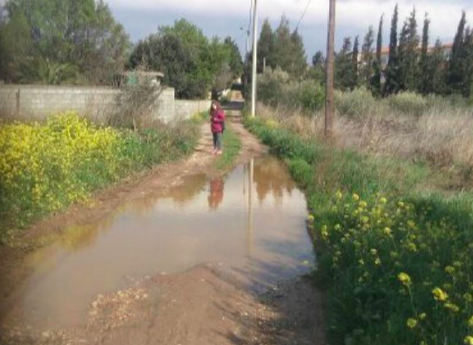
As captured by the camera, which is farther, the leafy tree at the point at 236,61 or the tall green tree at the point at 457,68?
the leafy tree at the point at 236,61

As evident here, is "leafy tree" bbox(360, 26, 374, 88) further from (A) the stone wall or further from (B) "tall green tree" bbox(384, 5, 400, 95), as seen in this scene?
(A) the stone wall

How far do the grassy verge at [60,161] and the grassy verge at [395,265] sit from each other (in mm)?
3973

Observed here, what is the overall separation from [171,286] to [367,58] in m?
61.0

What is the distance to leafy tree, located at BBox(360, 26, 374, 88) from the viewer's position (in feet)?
196

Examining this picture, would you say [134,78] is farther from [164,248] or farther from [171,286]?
[171,286]

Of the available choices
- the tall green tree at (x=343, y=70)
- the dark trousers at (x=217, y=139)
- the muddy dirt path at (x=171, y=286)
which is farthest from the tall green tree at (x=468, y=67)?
the muddy dirt path at (x=171, y=286)

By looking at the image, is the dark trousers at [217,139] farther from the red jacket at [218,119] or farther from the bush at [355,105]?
the bush at [355,105]

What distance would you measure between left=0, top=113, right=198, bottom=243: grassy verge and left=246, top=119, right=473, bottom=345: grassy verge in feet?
13.0

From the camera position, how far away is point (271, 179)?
14.7 m

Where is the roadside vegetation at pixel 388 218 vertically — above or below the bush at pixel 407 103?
below

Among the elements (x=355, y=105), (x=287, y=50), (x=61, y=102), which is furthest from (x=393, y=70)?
(x=61, y=102)

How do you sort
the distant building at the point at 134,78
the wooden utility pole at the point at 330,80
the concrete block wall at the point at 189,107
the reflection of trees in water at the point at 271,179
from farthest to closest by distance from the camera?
1. the concrete block wall at the point at 189,107
2. the distant building at the point at 134,78
3. the wooden utility pole at the point at 330,80
4. the reflection of trees in water at the point at 271,179

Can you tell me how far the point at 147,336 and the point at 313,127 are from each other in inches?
671

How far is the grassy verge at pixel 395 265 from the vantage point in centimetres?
446
